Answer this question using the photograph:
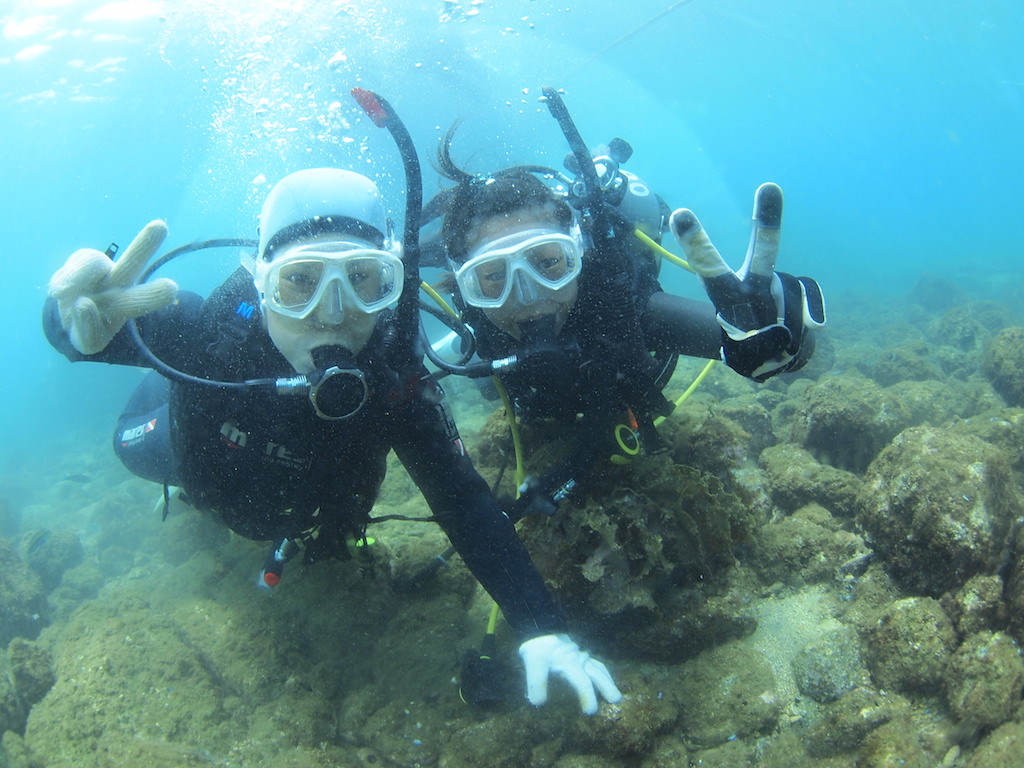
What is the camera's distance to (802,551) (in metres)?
3.38

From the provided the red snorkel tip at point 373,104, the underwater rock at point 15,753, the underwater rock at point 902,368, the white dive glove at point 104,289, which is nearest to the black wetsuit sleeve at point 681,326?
the red snorkel tip at point 373,104

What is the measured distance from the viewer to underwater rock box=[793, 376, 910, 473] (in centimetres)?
457

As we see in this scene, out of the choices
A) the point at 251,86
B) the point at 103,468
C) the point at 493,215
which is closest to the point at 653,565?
the point at 493,215

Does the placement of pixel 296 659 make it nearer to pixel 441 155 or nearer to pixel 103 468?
pixel 441 155

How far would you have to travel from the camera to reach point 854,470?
4.71 meters

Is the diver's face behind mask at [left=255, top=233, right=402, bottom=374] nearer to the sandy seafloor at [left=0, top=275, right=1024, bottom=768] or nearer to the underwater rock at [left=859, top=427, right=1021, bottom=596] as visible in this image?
the sandy seafloor at [left=0, top=275, right=1024, bottom=768]

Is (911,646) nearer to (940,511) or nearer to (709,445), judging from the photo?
(940,511)

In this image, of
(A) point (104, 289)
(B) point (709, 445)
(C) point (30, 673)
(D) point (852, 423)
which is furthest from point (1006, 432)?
(C) point (30, 673)

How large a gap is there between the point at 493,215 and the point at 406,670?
9.81 ft

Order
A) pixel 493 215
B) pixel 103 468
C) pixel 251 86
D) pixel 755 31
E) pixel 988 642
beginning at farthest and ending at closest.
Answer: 1. pixel 755 31
2. pixel 251 86
3. pixel 103 468
4. pixel 493 215
5. pixel 988 642

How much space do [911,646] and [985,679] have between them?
0.99 feet

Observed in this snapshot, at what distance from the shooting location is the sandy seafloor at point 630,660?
7.81ft

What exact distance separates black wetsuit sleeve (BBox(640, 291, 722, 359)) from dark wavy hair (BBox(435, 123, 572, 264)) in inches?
31.3

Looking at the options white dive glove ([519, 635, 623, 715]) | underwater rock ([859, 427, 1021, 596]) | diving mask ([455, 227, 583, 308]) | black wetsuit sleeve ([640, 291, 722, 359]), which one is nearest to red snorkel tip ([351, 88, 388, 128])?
diving mask ([455, 227, 583, 308])
